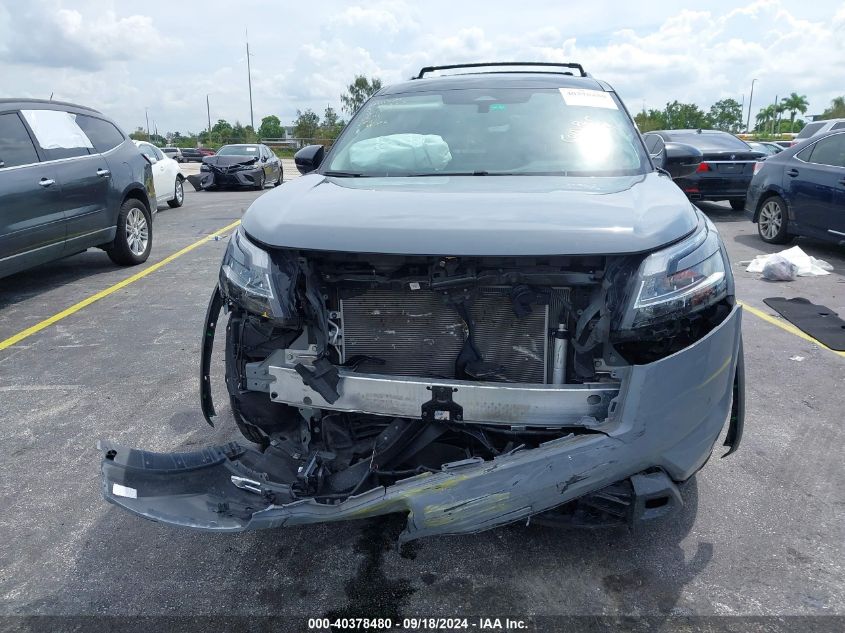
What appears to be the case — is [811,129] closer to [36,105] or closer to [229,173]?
[229,173]

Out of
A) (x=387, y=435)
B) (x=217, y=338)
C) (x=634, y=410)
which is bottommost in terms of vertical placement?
(x=217, y=338)

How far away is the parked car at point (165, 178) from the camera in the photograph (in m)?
13.0

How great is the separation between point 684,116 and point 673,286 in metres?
69.6

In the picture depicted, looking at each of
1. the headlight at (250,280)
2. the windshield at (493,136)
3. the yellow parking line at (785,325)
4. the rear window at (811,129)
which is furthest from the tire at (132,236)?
the rear window at (811,129)

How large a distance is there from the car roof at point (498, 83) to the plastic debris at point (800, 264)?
14.6 feet

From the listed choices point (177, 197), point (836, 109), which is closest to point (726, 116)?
point (836, 109)

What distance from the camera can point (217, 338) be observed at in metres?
5.58

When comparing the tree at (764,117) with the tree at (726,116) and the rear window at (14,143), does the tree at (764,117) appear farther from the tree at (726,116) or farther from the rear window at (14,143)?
the rear window at (14,143)

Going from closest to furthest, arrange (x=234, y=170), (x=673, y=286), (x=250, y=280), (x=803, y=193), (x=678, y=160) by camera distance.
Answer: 1. (x=673, y=286)
2. (x=250, y=280)
3. (x=678, y=160)
4. (x=803, y=193)
5. (x=234, y=170)

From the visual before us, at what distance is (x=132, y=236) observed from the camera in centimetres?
816

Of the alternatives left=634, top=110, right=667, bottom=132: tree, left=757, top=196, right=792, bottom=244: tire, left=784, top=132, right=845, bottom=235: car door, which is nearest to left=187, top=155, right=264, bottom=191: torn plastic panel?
left=757, top=196, right=792, bottom=244: tire

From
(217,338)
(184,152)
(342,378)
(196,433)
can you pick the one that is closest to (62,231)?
(217,338)

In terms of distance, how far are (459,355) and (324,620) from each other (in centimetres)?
104

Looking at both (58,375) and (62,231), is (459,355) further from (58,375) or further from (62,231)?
(62,231)
